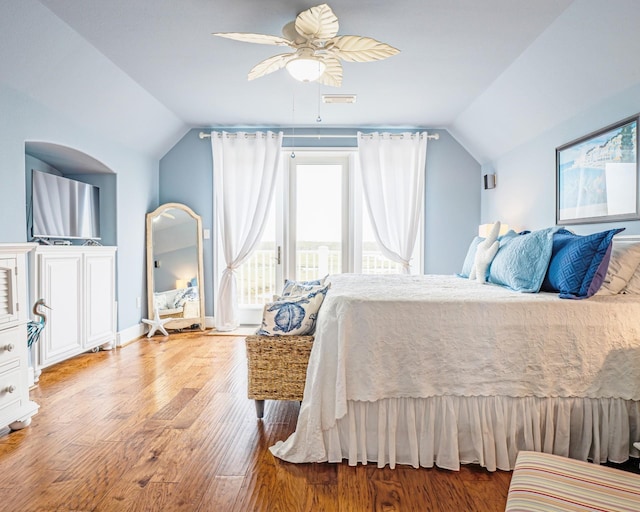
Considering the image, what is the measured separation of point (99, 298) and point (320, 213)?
2.75 m

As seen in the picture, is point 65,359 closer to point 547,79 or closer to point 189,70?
point 189,70

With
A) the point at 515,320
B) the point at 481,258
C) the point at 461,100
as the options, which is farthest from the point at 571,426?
the point at 461,100

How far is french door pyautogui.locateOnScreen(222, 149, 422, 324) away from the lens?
5.38 metres

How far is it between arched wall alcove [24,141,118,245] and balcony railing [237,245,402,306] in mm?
1648

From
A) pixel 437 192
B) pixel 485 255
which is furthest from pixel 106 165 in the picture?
pixel 437 192

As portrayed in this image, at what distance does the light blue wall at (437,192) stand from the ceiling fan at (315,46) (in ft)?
8.48

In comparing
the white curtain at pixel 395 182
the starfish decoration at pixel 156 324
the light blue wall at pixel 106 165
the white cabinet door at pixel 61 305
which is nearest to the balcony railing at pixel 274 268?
the white curtain at pixel 395 182

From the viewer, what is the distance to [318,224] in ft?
17.8

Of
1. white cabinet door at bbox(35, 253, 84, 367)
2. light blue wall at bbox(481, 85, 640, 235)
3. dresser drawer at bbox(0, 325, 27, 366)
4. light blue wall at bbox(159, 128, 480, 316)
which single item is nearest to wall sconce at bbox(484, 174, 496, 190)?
light blue wall at bbox(481, 85, 640, 235)

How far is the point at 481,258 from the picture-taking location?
118 inches

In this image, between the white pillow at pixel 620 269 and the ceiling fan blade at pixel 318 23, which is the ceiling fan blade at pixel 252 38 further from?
the white pillow at pixel 620 269

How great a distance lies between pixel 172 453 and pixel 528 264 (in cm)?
222

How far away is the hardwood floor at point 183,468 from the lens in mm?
1725

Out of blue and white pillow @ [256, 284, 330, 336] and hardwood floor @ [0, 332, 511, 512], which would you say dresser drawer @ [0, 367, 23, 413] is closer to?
hardwood floor @ [0, 332, 511, 512]
